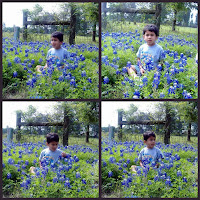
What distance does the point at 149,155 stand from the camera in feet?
17.6

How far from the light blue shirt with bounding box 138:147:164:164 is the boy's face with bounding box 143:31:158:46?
1.48 metres

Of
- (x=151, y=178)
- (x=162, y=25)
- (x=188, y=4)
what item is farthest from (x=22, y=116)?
A: (x=188, y=4)

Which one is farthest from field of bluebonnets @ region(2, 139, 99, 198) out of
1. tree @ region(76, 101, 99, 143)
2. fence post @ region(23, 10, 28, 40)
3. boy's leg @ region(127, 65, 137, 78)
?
fence post @ region(23, 10, 28, 40)

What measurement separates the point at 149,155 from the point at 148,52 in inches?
56.1

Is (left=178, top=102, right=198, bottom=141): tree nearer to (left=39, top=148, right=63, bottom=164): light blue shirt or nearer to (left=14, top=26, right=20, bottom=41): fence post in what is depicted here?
(left=39, top=148, right=63, bottom=164): light blue shirt

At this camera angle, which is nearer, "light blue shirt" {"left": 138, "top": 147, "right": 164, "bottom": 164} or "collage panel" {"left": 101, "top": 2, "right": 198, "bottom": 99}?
"collage panel" {"left": 101, "top": 2, "right": 198, "bottom": 99}

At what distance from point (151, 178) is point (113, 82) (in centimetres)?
140

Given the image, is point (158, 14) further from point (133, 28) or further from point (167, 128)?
point (167, 128)

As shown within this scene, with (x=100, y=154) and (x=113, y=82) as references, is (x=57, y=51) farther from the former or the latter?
(x=100, y=154)

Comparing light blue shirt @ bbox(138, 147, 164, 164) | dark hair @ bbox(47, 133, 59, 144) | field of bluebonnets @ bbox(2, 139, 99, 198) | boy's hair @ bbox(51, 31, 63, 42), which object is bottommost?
field of bluebonnets @ bbox(2, 139, 99, 198)

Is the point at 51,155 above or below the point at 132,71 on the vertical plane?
below

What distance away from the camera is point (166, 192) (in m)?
5.14

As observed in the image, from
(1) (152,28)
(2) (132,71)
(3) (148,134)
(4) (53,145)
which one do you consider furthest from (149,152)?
(1) (152,28)

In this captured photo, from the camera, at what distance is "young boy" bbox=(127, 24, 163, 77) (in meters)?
5.43
